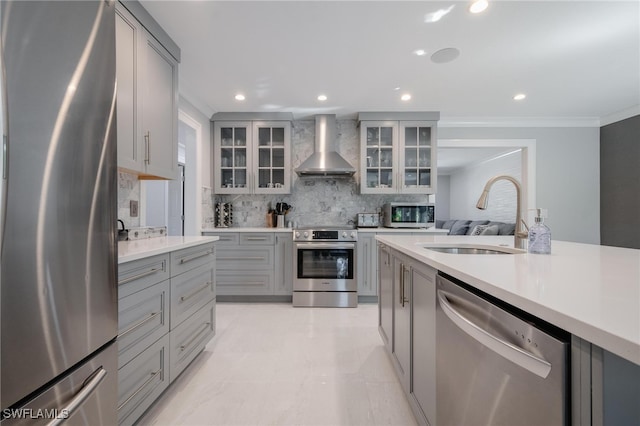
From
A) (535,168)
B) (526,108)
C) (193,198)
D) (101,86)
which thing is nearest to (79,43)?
(101,86)

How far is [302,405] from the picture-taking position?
58.7 inches

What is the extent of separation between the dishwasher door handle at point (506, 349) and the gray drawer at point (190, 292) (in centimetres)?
148

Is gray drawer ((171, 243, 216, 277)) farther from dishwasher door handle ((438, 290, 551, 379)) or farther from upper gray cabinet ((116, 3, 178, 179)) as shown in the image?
dishwasher door handle ((438, 290, 551, 379))

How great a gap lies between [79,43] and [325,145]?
3.01 meters

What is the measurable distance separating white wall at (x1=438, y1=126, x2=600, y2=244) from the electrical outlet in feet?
12.6

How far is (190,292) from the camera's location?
5.66 ft

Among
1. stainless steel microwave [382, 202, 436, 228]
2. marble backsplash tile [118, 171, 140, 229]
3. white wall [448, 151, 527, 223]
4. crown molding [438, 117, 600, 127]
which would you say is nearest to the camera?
marble backsplash tile [118, 171, 140, 229]

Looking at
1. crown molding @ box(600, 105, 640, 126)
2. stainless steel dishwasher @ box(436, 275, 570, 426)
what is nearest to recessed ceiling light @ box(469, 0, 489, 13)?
stainless steel dishwasher @ box(436, 275, 570, 426)

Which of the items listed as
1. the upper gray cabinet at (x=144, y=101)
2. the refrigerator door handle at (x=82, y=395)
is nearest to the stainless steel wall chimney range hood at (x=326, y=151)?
the upper gray cabinet at (x=144, y=101)

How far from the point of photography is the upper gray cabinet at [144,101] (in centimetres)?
155

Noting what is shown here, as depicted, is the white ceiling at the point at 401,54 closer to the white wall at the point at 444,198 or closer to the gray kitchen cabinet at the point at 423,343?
the gray kitchen cabinet at the point at 423,343

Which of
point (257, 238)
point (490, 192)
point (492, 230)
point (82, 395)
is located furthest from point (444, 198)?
point (82, 395)

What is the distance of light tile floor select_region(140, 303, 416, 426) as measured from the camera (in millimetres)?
1412

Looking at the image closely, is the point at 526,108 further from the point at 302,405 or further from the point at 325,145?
the point at 302,405
